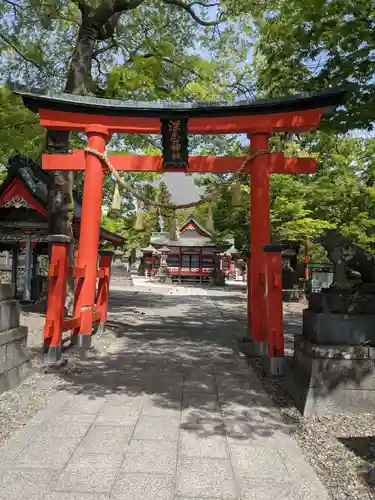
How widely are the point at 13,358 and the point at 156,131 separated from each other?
16.2 feet

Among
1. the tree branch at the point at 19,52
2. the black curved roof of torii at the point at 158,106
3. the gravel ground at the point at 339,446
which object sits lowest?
the gravel ground at the point at 339,446

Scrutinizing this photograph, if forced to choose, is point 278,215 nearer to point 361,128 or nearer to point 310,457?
point 361,128

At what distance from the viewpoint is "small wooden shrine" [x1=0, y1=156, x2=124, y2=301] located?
13.3 metres

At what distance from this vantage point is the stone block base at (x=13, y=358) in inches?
194

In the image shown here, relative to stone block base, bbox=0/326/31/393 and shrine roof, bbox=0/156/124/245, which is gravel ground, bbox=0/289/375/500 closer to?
stone block base, bbox=0/326/31/393

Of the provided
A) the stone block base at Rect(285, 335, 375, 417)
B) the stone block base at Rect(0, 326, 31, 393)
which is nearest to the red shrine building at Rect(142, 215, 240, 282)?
the stone block base at Rect(0, 326, 31, 393)

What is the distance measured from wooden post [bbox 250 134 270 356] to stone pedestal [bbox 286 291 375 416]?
2148mm

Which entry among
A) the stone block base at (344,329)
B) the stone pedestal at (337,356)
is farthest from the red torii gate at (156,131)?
the stone block base at (344,329)

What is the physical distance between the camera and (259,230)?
7.35 meters

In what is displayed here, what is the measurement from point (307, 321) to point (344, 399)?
42.2 inches

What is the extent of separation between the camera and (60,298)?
648cm

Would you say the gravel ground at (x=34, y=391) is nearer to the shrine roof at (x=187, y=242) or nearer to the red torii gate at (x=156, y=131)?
the red torii gate at (x=156, y=131)

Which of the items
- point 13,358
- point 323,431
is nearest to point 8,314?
point 13,358

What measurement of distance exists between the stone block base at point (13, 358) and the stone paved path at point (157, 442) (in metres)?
0.68
